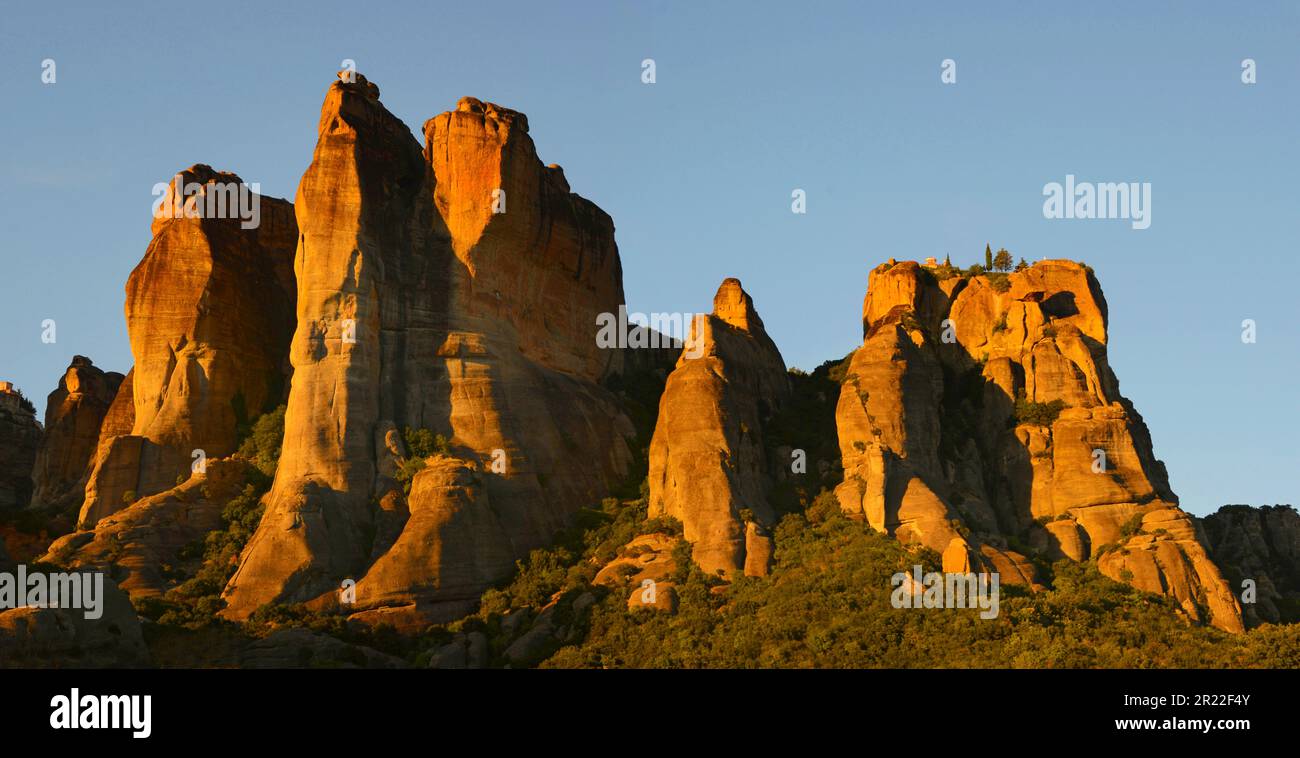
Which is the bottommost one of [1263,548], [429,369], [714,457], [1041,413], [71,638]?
[71,638]

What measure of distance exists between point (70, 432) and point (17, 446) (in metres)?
8.95

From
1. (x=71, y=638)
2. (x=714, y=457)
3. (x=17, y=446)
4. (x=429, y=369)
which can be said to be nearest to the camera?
(x=71, y=638)

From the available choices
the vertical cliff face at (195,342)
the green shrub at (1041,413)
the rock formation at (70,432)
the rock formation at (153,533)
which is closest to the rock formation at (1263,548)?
the green shrub at (1041,413)

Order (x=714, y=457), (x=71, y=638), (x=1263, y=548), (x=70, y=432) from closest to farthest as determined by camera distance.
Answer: (x=71, y=638) → (x=714, y=457) → (x=1263, y=548) → (x=70, y=432)

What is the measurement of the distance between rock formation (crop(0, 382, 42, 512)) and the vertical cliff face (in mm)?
10427

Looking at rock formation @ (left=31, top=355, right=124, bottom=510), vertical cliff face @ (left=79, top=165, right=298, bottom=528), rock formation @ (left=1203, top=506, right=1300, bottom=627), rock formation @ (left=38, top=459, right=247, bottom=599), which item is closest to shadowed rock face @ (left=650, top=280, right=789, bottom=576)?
rock formation @ (left=38, top=459, right=247, bottom=599)

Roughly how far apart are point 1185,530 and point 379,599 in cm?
3105

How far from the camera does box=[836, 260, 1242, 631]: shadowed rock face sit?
59.0m

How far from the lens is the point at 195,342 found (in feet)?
227

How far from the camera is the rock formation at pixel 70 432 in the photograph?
7425 centimetres

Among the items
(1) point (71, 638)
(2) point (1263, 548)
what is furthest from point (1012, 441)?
(1) point (71, 638)

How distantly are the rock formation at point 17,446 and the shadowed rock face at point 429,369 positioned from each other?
998 inches

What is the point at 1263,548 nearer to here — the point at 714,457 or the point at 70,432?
the point at 714,457

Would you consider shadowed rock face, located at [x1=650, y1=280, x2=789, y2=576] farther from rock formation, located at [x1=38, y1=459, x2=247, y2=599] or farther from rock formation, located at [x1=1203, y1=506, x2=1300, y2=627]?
rock formation, located at [x1=1203, y1=506, x2=1300, y2=627]
